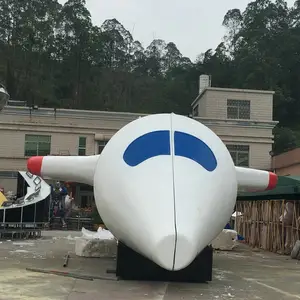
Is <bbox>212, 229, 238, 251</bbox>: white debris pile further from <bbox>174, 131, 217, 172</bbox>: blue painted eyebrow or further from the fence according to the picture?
<bbox>174, 131, 217, 172</bbox>: blue painted eyebrow

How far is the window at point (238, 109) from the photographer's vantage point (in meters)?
42.0

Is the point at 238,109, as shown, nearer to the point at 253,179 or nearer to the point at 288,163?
the point at 288,163

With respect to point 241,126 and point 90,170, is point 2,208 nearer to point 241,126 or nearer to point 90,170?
point 90,170

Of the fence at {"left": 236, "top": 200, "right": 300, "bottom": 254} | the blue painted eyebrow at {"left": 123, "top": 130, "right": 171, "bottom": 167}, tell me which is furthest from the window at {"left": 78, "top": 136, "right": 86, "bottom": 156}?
the blue painted eyebrow at {"left": 123, "top": 130, "right": 171, "bottom": 167}

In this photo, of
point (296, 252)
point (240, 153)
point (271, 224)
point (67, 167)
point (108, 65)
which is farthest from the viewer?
point (108, 65)

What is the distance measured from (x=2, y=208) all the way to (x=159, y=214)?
11575mm

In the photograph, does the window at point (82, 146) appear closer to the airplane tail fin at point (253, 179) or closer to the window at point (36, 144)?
the window at point (36, 144)

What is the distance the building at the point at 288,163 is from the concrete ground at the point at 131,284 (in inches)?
1009

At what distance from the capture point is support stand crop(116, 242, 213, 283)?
28.4ft

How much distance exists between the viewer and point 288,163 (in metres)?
38.5

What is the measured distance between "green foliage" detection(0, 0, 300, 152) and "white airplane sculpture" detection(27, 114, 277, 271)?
178 feet

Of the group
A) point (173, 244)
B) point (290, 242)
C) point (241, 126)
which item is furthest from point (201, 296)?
point (241, 126)

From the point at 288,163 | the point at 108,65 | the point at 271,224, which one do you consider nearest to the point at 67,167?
the point at 271,224

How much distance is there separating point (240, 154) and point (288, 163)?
410cm
